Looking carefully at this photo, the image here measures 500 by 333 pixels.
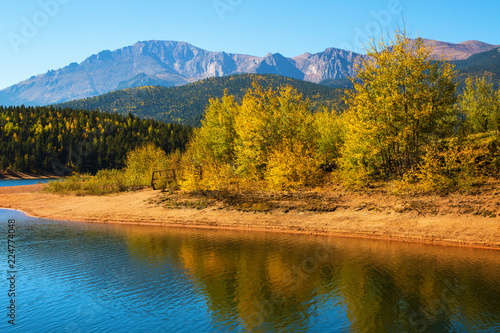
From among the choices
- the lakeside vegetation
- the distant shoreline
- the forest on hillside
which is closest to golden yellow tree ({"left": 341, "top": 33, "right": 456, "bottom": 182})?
the lakeside vegetation

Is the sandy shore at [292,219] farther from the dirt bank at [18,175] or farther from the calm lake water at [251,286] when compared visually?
the dirt bank at [18,175]

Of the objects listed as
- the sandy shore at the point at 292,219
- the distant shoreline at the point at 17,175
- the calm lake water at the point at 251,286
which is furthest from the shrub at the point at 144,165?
the distant shoreline at the point at 17,175

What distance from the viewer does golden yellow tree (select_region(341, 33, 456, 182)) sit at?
127ft

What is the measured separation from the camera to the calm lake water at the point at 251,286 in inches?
639

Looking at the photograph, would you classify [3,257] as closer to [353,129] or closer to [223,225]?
[223,225]

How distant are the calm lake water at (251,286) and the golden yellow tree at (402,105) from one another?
1397cm

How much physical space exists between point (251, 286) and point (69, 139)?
166 meters

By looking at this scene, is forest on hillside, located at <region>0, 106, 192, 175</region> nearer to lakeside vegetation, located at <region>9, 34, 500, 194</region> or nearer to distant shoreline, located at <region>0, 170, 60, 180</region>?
distant shoreline, located at <region>0, 170, 60, 180</region>

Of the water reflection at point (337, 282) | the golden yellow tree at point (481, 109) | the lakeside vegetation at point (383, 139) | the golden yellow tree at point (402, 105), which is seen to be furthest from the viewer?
the golden yellow tree at point (481, 109)

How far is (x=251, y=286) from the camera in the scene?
67.5 ft

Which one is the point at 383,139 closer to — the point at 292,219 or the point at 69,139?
the point at 292,219

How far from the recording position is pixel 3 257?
26.8 m

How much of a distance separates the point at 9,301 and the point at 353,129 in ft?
116

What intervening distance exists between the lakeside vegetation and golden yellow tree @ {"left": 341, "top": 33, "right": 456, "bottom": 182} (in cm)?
10
